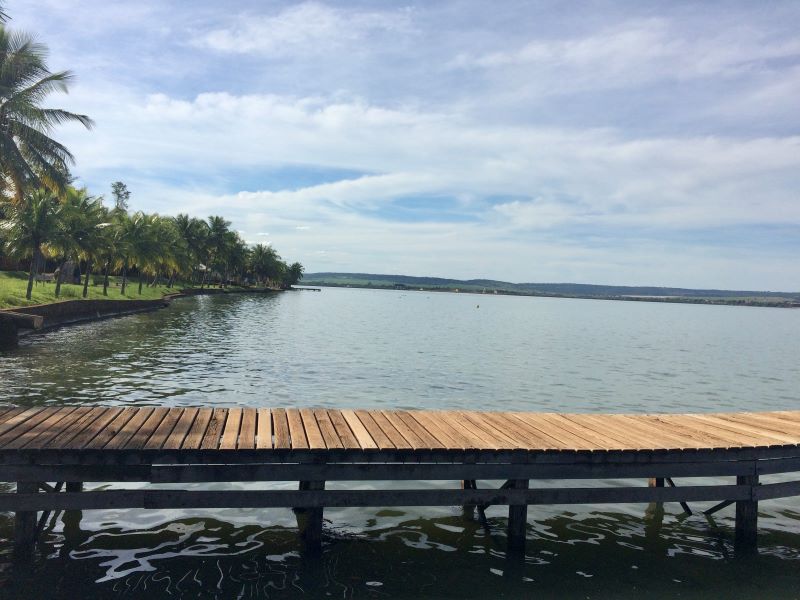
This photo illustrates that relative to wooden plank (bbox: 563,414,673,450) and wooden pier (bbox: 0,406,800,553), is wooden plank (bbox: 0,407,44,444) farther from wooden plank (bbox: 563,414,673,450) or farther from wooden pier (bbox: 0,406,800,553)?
wooden plank (bbox: 563,414,673,450)

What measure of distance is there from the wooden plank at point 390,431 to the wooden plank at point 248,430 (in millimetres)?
1795

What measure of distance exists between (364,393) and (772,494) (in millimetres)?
13876

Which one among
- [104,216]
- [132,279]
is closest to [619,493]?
[104,216]

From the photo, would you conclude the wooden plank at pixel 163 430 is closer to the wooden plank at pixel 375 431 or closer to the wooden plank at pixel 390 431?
the wooden plank at pixel 375 431

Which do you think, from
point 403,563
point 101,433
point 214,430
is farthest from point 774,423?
point 101,433

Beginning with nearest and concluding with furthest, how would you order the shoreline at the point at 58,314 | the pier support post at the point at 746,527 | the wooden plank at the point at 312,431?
the wooden plank at the point at 312,431
the pier support post at the point at 746,527
the shoreline at the point at 58,314

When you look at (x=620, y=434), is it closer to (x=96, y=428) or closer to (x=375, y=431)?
(x=375, y=431)

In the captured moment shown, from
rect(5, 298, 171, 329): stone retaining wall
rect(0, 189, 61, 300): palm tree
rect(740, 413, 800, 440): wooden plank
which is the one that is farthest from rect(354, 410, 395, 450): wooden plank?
rect(0, 189, 61, 300): palm tree

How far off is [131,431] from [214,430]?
1042 mm

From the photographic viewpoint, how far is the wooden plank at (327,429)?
7.22 m

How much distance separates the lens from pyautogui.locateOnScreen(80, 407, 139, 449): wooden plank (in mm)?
6831

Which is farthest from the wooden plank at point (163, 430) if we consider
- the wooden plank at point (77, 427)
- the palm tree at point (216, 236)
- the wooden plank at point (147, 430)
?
the palm tree at point (216, 236)

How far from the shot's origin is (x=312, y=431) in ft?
25.7

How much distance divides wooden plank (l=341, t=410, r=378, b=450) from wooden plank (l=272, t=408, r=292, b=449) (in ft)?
2.99
